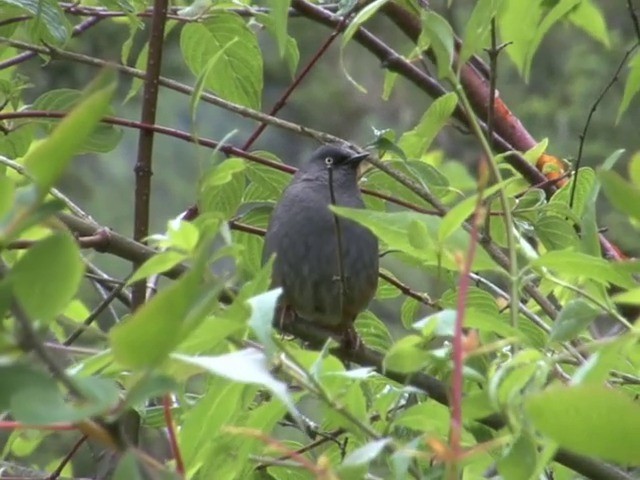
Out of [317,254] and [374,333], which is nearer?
[374,333]

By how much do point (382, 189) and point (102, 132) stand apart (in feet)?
1.77

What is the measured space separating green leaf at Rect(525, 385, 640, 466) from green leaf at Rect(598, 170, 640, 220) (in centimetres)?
17

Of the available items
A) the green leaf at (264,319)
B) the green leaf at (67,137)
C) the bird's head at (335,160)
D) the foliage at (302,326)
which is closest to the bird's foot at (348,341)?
the foliage at (302,326)

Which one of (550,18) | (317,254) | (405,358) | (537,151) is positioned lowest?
(317,254)

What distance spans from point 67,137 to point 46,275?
0.10 m

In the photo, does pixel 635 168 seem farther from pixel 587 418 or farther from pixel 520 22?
pixel 520 22

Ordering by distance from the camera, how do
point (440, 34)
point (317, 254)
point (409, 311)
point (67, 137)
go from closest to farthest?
point (67, 137)
point (440, 34)
point (409, 311)
point (317, 254)

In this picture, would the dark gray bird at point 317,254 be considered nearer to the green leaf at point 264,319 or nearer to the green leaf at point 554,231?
the green leaf at point 554,231

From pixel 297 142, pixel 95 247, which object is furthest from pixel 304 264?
pixel 297 142

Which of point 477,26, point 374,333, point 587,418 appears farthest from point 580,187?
point 587,418

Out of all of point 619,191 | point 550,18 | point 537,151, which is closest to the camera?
point 619,191

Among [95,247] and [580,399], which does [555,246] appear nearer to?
[95,247]

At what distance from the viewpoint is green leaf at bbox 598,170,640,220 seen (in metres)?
0.76

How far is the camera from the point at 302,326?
193 cm
